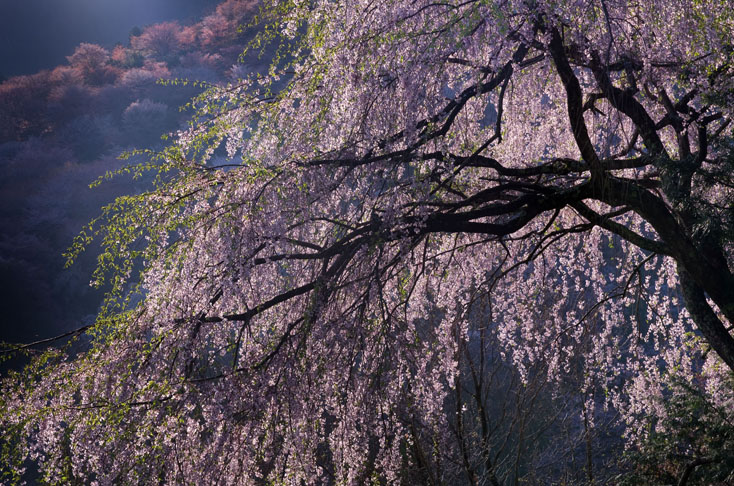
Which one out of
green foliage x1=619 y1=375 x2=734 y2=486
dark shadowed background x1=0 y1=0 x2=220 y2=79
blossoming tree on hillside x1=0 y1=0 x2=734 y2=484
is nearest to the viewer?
blossoming tree on hillside x1=0 y1=0 x2=734 y2=484

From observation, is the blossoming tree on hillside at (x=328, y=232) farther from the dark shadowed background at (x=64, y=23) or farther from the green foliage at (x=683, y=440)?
the dark shadowed background at (x=64, y=23)

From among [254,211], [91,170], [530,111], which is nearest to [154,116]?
[91,170]

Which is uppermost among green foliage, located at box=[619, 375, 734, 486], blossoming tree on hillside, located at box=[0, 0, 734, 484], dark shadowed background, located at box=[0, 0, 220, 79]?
dark shadowed background, located at box=[0, 0, 220, 79]

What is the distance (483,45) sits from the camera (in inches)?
151

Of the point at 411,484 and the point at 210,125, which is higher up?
Result: the point at 210,125

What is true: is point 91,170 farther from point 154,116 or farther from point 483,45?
point 483,45

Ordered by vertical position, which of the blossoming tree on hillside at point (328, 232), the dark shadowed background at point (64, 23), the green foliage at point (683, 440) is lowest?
the green foliage at point (683, 440)

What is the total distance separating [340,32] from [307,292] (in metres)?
1.82

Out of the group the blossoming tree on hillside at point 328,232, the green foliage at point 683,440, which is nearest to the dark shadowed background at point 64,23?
the blossoming tree on hillside at point 328,232

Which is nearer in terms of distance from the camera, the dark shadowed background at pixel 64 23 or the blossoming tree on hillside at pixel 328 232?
the blossoming tree on hillside at pixel 328 232

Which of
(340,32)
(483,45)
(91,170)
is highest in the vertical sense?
(91,170)

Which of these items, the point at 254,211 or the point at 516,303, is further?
the point at 516,303

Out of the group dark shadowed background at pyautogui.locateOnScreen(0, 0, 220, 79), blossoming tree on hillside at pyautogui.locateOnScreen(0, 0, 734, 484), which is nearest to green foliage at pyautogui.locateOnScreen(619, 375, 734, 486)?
blossoming tree on hillside at pyautogui.locateOnScreen(0, 0, 734, 484)

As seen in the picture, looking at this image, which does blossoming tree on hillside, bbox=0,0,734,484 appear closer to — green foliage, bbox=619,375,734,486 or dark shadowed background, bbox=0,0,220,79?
green foliage, bbox=619,375,734,486
